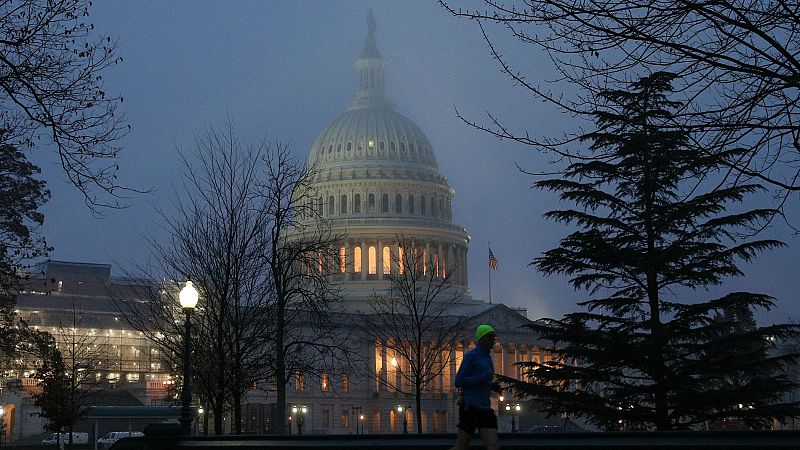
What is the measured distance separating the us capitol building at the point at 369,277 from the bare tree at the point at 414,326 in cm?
237

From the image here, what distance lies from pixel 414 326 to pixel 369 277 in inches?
2617

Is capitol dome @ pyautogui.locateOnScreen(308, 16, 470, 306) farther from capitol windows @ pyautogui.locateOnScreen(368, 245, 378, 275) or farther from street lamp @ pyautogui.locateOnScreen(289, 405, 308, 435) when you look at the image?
street lamp @ pyautogui.locateOnScreen(289, 405, 308, 435)

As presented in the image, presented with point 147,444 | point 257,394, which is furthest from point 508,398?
point 147,444

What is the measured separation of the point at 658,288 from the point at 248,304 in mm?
15270

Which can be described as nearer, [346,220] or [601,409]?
[601,409]

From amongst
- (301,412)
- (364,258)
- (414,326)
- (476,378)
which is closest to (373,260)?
(364,258)

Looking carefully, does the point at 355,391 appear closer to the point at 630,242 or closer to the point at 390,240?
the point at 390,240

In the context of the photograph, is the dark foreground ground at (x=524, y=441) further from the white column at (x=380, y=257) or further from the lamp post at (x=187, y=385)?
the white column at (x=380, y=257)

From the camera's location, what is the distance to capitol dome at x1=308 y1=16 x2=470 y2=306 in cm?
13450

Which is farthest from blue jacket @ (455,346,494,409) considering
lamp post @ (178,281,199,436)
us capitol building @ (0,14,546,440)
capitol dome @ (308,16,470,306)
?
capitol dome @ (308,16,470,306)

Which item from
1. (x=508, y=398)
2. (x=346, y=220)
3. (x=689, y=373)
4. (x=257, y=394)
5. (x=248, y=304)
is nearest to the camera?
(x=689, y=373)

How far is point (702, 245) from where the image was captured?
37875 mm

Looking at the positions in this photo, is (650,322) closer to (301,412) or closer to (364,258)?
(301,412)

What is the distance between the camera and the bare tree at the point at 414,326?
204 feet
